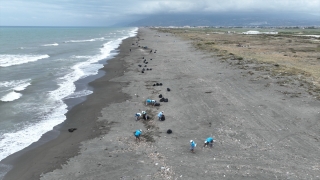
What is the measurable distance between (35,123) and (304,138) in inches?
570

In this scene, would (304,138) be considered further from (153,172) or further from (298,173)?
(153,172)

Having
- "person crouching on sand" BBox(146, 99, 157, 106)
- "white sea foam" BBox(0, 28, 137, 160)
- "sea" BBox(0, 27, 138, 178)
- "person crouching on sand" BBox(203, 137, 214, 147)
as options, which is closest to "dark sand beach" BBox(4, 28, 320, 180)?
"person crouching on sand" BBox(203, 137, 214, 147)

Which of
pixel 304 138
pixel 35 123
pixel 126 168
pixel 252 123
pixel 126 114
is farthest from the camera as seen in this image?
pixel 126 114

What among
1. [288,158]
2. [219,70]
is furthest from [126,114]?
[219,70]

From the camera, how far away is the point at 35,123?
52.9 ft

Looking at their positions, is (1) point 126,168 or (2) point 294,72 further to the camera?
(2) point 294,72

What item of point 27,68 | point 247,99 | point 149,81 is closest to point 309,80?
point 247,99

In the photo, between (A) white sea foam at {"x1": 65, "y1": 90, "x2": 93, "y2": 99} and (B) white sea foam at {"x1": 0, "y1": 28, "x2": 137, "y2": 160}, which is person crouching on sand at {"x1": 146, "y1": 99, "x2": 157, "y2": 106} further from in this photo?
(A) white sea foam at {"x1": 65, "y1": 90, "x2": 93, "y2": 99}

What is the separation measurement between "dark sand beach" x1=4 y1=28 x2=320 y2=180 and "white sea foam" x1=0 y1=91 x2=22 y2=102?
19.0ft

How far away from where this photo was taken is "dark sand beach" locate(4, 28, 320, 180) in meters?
10.9

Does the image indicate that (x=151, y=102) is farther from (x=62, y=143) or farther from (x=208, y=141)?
(x=208, y=141)

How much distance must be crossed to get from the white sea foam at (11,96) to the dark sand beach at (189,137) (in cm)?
578

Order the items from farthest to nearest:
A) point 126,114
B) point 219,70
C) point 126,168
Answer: point 219,70 → point 126,114 → point 126,168

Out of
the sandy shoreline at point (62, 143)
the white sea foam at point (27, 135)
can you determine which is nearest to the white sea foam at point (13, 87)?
the white sea foam at point (27, 135)
